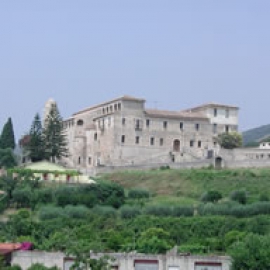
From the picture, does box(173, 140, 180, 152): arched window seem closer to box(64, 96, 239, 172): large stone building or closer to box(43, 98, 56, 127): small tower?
box(64, 96, 239, 172): large stone building

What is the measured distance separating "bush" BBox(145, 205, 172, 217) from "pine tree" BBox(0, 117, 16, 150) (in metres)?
28.6

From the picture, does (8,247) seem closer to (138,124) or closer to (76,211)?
(76,211)

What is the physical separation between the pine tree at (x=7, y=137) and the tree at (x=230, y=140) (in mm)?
19510

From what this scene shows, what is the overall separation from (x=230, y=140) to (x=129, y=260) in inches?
1555

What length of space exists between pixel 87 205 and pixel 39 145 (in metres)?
18.4

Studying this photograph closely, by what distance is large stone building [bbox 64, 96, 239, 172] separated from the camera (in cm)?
6644

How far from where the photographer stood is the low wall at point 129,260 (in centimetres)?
2980

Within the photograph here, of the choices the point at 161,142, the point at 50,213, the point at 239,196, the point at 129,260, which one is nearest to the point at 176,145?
the point at 161,142

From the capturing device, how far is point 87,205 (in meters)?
48.4

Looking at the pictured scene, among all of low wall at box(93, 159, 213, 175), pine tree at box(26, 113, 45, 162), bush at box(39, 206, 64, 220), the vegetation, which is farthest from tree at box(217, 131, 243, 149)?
bush at box(39, 206, 64, 220)

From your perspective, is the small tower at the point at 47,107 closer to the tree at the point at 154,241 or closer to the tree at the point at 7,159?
the tree at the point at 7,159

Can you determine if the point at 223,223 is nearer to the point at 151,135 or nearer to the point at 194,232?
the point at 194,232

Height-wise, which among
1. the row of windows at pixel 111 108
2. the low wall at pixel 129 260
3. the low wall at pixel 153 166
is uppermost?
the row of windows at pixel 111 108

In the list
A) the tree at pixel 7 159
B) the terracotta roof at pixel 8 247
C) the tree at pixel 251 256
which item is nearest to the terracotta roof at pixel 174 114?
the tree at pixel 7 159
